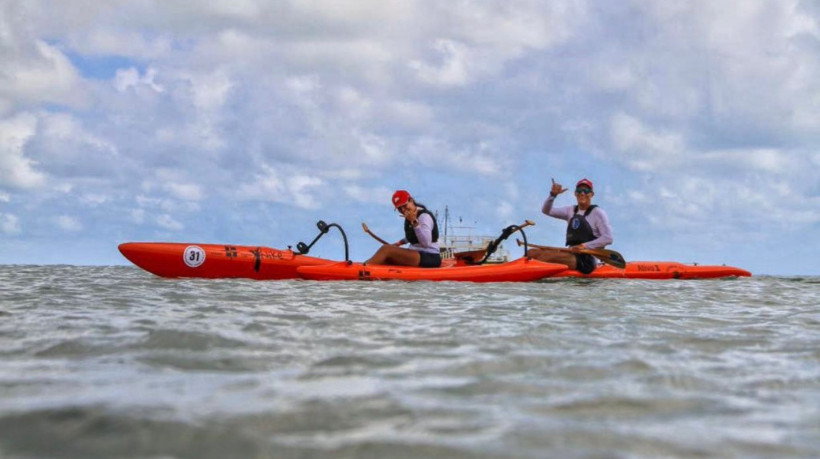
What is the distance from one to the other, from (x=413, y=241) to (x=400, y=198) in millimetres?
888

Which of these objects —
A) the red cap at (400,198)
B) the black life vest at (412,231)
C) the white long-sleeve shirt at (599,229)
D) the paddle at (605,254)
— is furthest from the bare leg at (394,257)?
the white long-sleeve shirt at (599,229)

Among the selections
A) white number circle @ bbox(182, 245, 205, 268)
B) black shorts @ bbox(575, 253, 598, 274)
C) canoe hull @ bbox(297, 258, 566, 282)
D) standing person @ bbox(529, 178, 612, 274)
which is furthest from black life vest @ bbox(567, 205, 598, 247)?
white number circle @ bbox(182, 245, 205, 268)

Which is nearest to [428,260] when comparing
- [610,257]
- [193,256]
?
[610,257]

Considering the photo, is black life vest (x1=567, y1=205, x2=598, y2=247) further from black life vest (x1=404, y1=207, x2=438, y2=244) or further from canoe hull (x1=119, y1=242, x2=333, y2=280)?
canoe hull (x1=119, y1=242, x2=333, y2=280)

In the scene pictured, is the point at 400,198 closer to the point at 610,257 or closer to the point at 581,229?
the point at 581,229

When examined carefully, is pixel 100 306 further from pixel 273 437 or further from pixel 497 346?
pixel 273 437

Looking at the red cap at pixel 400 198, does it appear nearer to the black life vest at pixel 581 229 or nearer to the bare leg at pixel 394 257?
the bare leg at pixel 394 257

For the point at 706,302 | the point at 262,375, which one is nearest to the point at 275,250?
the point at 706,302

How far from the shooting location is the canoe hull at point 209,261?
11102 mm

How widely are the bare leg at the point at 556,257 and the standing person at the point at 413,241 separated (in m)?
2.22

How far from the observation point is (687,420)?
2.53 meters

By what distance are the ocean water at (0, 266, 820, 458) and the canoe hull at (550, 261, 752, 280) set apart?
659cm

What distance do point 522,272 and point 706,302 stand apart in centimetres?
407

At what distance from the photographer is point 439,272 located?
437 inches
